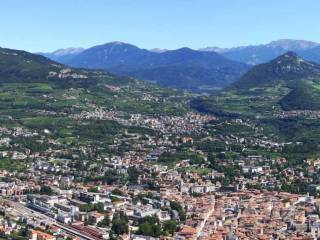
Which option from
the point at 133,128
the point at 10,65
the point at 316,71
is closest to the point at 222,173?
the point at 133,128

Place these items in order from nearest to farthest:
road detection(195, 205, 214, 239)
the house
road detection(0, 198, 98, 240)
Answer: the house → road detection(195, 205, 214, 239) → road detection(0, 198, 98, 240)

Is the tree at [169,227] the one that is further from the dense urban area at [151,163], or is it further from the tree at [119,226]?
the tree at [119,226]

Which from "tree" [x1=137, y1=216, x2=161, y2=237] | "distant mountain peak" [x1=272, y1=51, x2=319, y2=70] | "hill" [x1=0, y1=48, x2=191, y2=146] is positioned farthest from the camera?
"distant mountain peak" [x1=272, y1=51, x2=319, y2=70]

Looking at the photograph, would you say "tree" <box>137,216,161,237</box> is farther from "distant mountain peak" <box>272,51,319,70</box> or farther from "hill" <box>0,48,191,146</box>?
"distant mountain peak" <box>272,51,319,70</box>

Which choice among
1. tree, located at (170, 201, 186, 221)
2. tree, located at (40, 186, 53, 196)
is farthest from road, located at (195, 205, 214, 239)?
tree, located at (40, 186, 53, 196)

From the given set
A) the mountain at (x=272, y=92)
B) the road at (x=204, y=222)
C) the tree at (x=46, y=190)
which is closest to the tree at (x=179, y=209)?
the road at (x=204, y=222)

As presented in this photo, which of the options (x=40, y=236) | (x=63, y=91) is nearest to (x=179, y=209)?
(x=40, y=236)

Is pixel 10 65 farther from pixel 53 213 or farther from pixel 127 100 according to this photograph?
pixel 53 213

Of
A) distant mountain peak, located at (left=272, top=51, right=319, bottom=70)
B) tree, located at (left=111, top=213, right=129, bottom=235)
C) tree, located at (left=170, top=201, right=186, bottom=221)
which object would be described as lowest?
tree, located at (left=111, top=213, right=129, bottom=235)
